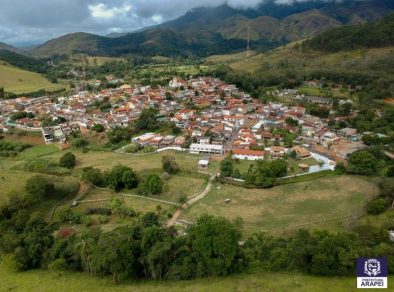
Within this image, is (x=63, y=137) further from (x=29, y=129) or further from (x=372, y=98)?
(x=372, y=98)

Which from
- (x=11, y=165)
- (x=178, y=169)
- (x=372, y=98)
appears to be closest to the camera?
(x=178, y=169)

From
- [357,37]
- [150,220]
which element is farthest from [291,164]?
[357,37]

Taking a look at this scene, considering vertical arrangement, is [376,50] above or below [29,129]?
above

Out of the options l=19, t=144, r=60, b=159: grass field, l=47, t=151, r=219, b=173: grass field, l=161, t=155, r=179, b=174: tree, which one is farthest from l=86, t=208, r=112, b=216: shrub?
l=19, t=144, r=60, b=159: grass field

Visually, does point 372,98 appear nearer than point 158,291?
No

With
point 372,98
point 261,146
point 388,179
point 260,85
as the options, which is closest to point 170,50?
point 260,85

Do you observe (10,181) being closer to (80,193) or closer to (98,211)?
(80,193)

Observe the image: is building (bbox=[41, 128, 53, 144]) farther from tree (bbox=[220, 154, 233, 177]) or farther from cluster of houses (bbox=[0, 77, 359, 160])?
tree (bbox=[220, 154, 233, 177])
